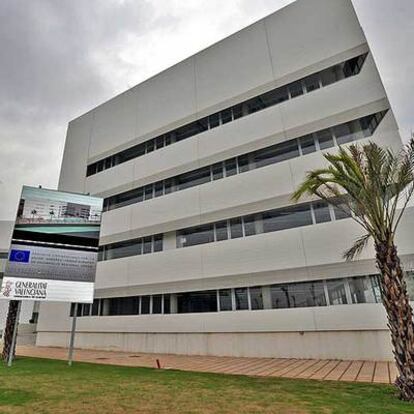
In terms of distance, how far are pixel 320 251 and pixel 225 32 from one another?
13440mm

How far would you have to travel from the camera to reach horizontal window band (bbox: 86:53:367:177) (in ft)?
45.6

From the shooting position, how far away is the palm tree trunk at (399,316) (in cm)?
554

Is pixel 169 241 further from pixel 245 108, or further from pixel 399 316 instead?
pixel 399 316

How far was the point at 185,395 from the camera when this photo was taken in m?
5.60

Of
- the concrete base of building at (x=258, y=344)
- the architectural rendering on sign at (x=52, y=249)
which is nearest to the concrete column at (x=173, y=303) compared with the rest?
the concrete base of building at (x=258, y=344)

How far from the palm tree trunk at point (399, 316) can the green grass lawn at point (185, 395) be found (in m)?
0.44

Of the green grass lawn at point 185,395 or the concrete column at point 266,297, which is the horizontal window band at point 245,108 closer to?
the concrete column at point 266,297

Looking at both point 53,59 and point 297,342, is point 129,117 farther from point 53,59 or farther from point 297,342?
point 297,342

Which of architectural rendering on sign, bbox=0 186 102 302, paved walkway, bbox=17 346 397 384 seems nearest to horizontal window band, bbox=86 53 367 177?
architectural rendering on sign, bbox=0 186 102 302

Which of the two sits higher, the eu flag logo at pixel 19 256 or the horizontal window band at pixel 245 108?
the horizontal window band at pixel 245 108

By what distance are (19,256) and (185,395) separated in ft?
25.9

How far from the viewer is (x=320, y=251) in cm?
1184

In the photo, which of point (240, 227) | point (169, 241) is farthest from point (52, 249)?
point (240, 227)

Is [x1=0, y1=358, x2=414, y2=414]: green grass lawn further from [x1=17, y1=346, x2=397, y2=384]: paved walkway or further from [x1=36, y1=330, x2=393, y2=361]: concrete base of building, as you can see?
[x1=36, y1=330, x2=393, y2=361]: concrete base of building
